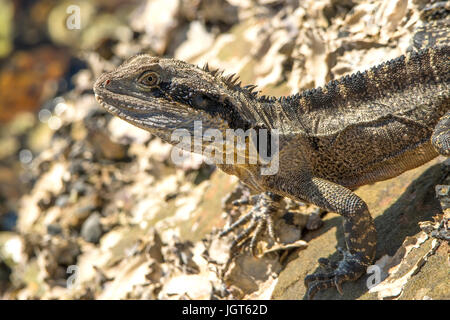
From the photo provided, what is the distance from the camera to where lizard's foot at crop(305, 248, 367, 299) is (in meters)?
3.50

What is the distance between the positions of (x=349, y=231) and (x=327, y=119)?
852 mm

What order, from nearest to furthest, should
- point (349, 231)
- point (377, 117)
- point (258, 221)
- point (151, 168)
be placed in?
point (349, 231) → point (377, 117) → point (258, 221) → point (151, 168)

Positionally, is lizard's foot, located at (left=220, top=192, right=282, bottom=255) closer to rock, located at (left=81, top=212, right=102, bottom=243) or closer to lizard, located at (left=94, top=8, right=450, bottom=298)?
lizard, located at (left=94, top=8, right=450, bottom=298)

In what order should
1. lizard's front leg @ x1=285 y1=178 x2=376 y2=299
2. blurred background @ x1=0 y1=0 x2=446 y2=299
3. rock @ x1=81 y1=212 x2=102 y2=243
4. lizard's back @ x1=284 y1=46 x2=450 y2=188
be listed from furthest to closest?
rock @ x1=81 y1=212 x2=102 y2=243 < blurred background @ x1=0 y1=0 x2=446 y2=299 < lizard's back @ x1=284 y1=46 x2=450 y2=188 < lizard's front leg @ x1=285 y1=178 x2=376 y2=299

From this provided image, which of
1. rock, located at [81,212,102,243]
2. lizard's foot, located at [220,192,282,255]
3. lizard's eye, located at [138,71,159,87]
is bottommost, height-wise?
rock, located at [81,212,102,243]

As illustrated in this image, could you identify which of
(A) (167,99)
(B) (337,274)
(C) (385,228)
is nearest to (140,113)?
(A) (167,99)

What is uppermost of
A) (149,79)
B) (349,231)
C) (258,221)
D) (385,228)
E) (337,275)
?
(149,79)

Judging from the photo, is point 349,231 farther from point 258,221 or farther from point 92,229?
point 92,229

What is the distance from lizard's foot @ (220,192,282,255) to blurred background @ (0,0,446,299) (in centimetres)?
16

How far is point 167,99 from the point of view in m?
3.55

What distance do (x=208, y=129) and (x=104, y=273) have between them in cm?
283

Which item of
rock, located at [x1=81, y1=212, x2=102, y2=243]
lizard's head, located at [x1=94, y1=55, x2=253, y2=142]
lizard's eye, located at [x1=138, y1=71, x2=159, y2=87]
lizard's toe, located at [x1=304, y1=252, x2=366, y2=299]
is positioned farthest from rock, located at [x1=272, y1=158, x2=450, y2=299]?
rock, located at [x1=81, y1=212, x2=102, y2=243]

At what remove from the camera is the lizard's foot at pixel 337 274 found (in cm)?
350

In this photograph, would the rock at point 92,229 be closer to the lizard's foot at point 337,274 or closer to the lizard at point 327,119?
the lizard at point 327,119
